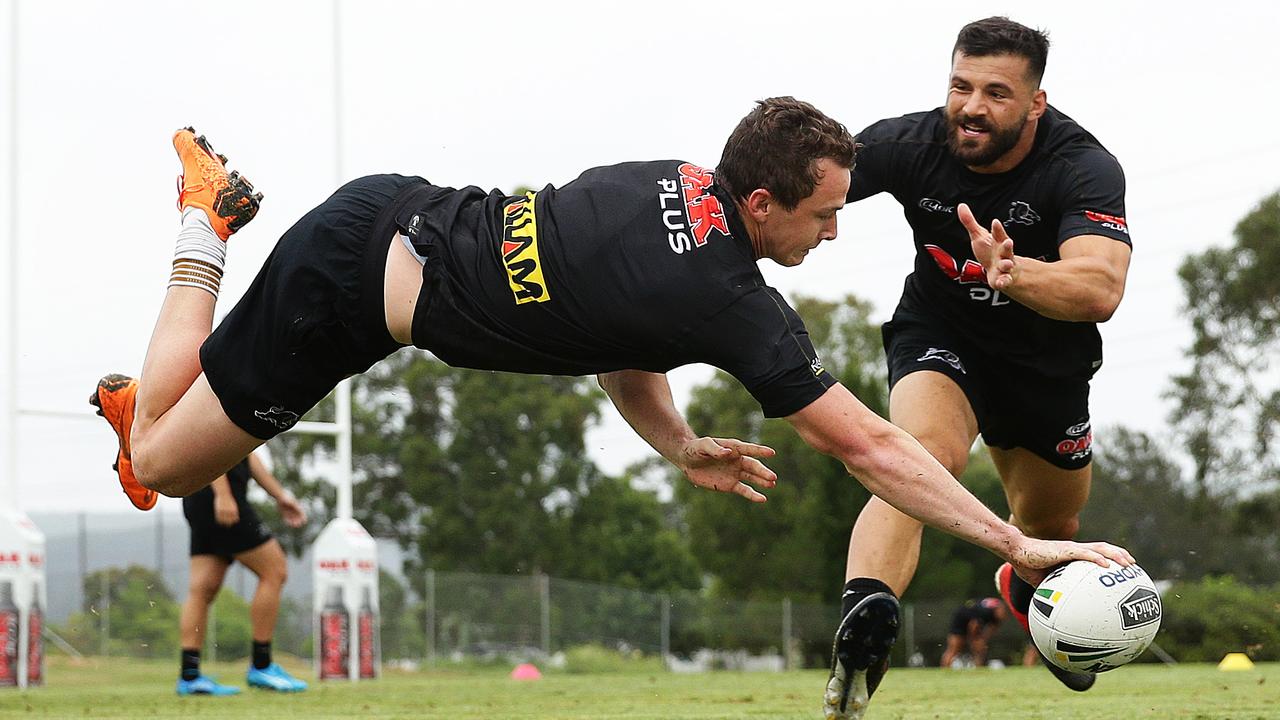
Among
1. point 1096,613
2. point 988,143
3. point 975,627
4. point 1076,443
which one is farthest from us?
point 975,627

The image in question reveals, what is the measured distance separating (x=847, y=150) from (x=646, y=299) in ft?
2.30

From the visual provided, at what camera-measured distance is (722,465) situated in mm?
4625

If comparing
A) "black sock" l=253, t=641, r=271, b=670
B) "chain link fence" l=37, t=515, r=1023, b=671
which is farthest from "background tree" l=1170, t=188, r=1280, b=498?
"black sock" l=253, t=641, r=271, b=670

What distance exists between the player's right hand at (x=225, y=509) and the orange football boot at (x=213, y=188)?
4779mm

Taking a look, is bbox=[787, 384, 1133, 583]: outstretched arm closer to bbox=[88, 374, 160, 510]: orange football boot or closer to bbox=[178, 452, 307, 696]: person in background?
bbox=[88, 374, 160, 510]: orange football boot

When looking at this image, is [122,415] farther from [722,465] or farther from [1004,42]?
[1004,42]

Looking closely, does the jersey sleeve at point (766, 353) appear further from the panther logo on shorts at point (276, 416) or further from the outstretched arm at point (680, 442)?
the panther logo on shorts at point (276, 416)

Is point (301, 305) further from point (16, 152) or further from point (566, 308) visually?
point (16, 152)

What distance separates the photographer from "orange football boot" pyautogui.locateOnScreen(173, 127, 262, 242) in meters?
5.06

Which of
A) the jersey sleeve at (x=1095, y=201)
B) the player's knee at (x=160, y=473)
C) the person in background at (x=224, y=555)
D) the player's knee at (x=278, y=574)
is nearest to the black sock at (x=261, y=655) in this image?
the person in background at (x=224, y=555)

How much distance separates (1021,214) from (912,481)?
5.61 ft

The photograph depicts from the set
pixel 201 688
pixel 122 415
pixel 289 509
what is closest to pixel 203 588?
pixel 201 688

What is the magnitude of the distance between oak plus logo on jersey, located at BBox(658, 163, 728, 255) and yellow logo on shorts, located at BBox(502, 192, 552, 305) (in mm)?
391

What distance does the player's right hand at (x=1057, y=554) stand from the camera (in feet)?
12.6
